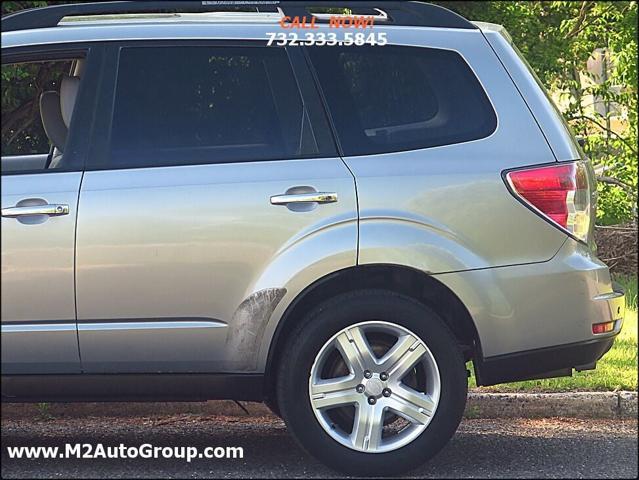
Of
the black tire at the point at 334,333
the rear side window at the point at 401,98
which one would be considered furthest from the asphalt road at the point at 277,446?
the rear side window at the point at 401,98

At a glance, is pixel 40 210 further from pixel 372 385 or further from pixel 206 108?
pixel 372 385

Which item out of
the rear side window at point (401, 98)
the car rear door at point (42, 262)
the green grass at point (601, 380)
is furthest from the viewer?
the green grass at point (601, 380)

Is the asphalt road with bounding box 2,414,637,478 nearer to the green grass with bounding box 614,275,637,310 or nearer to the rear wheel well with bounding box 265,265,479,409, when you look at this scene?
the rear wheel well with bounding box 265,265,479,409

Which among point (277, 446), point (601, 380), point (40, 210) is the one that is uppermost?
point (40, 210)

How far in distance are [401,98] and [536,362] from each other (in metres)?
1.28

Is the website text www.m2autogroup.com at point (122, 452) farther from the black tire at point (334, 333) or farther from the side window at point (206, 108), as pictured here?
the side window at point (206, 108)

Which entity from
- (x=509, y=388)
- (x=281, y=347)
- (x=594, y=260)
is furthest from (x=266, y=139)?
(x=509, y=388)

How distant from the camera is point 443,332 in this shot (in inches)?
183

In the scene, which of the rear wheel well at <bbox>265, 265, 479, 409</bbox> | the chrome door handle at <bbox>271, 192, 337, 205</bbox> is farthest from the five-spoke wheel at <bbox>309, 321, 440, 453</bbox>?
the chrome door handle at <bbox>271, 192, 337, 205</bbox>

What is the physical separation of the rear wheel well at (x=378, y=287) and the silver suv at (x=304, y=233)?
10 millimetres

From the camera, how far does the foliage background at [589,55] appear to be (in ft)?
36.4

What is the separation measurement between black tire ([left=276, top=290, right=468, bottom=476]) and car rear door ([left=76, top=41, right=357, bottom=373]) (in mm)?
173

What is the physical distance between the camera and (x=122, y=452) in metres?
5.30

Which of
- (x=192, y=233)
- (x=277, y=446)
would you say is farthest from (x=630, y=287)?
(x=192, y=233)
